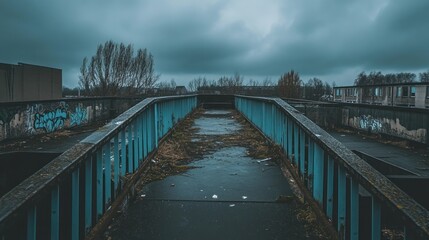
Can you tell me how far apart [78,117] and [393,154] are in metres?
11.4

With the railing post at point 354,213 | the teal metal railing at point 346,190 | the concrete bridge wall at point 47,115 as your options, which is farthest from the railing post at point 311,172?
the concrete bridge wall at point 47,115

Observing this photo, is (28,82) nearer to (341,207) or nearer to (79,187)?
(79,187)

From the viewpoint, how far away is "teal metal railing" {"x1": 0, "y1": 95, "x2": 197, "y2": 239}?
2307 millimetres

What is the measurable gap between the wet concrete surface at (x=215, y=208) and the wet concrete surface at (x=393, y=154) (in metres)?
3.49

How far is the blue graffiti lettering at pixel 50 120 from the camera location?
12.0 meters

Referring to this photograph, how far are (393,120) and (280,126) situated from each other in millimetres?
6222

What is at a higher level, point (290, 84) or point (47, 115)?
point (290, 84)

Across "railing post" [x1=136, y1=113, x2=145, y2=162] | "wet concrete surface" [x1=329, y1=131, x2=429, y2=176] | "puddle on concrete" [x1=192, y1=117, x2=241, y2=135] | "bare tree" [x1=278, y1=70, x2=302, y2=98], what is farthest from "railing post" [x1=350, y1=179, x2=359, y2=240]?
"bare tree" [x1=278, y1=70, x2=302, y2=98]

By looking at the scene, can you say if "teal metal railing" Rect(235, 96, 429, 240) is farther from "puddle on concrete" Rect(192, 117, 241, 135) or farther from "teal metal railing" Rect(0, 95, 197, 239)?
"puddle on concrete" Rect(192, 117, 241, 135)

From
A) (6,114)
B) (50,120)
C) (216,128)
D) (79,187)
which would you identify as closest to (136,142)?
(79,187)

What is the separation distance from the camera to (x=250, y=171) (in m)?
5.83

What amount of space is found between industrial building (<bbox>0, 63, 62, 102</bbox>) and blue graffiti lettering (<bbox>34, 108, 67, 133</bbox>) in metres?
7.46

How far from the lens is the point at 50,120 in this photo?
1267 cm

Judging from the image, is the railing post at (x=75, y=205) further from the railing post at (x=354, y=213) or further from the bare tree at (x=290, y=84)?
the bare tree at (x=290, y=84)
